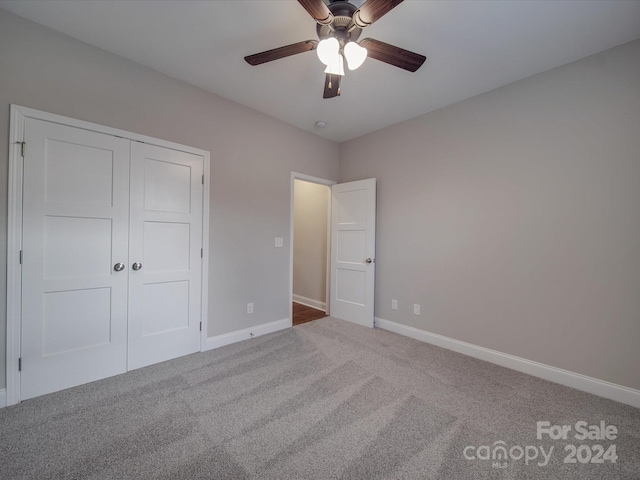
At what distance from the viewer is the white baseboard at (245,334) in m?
2.81

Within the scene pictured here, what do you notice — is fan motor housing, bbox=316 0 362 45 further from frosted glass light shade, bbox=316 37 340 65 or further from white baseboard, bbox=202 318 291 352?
white baseboard, bbox=202 318 291 352

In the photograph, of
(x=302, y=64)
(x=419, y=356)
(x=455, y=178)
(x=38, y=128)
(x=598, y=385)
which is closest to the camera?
(x=38, y=128)

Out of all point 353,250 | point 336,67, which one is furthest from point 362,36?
point 353,250

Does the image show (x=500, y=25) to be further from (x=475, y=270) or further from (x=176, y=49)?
(x=176, y=49)

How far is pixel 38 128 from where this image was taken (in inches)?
75.4

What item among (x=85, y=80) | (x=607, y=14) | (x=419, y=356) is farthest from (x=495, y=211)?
(x=85, y=80)

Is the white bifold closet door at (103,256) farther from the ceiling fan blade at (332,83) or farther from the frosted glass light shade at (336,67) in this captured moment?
the frosted glass light shade at (336,67)

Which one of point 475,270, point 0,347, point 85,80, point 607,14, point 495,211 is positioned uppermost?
point 607,14

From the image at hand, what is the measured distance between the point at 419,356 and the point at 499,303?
960mm

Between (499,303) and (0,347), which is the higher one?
(499,303)

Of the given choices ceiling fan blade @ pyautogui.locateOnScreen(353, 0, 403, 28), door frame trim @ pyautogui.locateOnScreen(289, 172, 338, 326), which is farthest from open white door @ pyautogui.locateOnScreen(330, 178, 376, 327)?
ceiling fan blade @ pyautogui.locateOnScreen(353, 0, 403, 28)

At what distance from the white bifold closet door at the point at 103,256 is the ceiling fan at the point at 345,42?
58.1 inches

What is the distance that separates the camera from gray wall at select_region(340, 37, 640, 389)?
6.56 ft

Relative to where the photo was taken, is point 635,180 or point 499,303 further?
point 499,303
